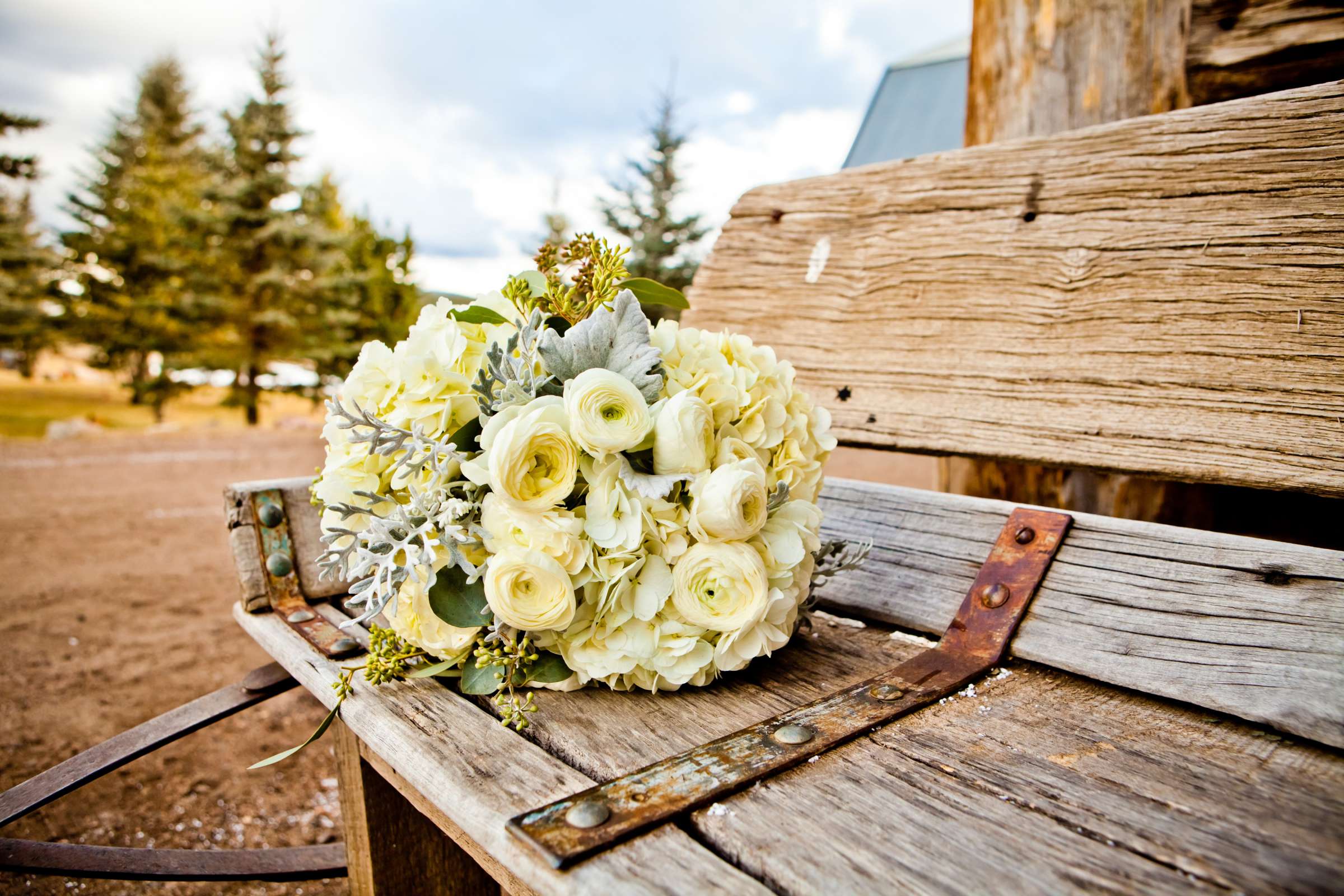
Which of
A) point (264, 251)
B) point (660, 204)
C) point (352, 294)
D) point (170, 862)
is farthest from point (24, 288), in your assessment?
point (170, 862)

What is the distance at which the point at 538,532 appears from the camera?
968mm

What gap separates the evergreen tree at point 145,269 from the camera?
62.0 feet

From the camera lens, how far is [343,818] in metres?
1.43

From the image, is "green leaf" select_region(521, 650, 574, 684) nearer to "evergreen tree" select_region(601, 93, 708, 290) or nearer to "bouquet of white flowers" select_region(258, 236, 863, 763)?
"bouquet of white flowers" select_region(258, 236, 863, 763)

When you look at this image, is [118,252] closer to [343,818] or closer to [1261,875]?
[343,818]

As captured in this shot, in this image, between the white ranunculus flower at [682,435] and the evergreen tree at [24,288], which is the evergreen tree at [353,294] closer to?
the evergreen tree at [24,288]

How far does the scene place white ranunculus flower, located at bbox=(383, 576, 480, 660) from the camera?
105cm

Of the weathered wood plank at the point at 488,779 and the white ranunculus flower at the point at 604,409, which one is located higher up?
the white ranunculus flower at the point at 604,409

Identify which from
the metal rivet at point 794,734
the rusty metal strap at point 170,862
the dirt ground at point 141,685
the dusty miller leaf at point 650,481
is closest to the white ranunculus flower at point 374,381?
the dusty miller leaf at point 650,481

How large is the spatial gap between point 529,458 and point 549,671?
1.00ft

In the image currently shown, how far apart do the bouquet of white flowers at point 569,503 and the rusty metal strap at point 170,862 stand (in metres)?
0.89

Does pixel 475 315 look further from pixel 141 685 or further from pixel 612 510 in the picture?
pixel 141 685

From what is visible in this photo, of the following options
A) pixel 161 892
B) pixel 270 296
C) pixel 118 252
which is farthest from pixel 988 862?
pixel 118 252

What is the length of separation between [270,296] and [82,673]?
59.6ft
